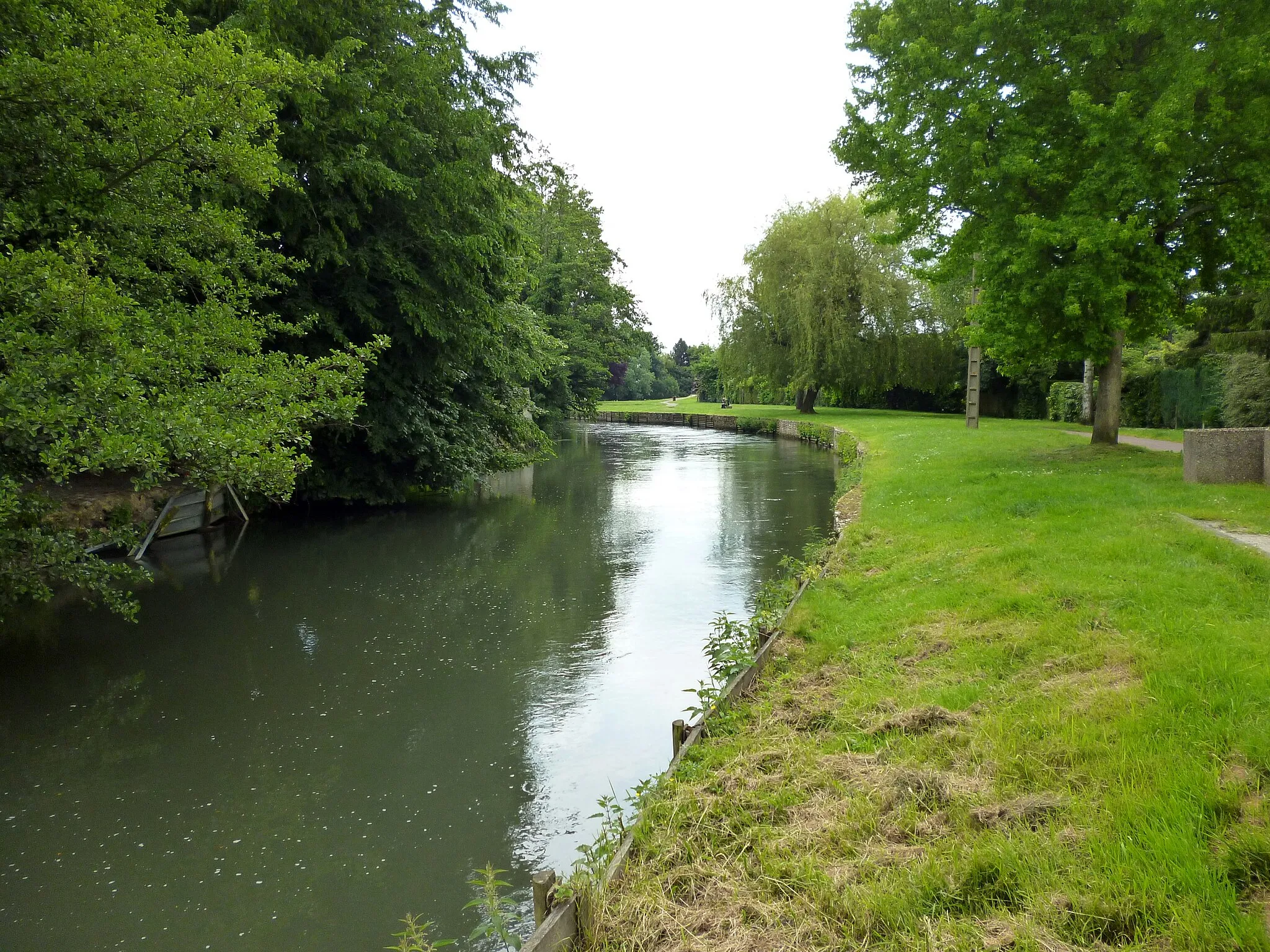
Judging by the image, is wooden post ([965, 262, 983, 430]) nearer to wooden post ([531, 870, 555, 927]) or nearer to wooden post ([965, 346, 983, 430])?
wooden post ([965, 346, 983, 430])

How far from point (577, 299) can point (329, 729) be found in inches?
1388

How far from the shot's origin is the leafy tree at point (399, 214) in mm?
11727

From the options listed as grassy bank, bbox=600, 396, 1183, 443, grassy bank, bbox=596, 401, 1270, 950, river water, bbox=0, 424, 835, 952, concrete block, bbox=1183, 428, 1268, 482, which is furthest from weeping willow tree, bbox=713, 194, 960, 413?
grassy bank, bbox=596, 401, 1270, 950

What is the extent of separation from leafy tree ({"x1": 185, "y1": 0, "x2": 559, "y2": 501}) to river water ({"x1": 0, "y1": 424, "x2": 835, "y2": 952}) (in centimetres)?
293

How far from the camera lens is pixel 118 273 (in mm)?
7195

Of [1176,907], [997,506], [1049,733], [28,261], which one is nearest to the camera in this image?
[1176,907]

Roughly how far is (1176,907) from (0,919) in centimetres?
523

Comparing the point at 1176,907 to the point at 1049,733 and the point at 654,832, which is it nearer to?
the point at 1049,733

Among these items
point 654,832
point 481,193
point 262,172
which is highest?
point 481,193

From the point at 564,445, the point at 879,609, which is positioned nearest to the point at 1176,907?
the point at 879,609

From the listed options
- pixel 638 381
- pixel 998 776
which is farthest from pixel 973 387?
pixel 638 381

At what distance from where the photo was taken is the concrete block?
31.3 feet

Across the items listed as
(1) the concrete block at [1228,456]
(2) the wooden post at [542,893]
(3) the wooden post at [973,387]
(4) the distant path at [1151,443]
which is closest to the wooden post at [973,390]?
(3) the wooden post at [973,387]

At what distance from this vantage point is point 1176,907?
8.87 ft
